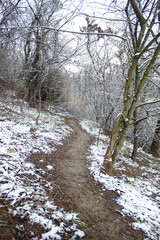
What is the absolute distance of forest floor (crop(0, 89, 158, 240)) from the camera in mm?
1723

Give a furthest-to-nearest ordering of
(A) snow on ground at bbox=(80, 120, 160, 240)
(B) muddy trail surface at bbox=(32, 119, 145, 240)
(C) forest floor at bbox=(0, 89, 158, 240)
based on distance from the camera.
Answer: (A) snow on ground at bbox=(80, 120, 160, 240), (B) muddy trail surface at bbox=(32, 119, 145, 240), (C) forest floor at bbox=(0, 89, 158, 240)

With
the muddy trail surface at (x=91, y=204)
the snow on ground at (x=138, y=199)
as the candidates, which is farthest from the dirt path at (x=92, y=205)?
the snow on ground at (x=138, y=199)

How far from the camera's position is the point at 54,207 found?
7.30 feet

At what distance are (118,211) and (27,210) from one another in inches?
75.2

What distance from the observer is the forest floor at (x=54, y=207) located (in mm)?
1723

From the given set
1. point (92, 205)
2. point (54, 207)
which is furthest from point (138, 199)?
point (54, 207)

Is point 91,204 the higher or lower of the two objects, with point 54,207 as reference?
lower

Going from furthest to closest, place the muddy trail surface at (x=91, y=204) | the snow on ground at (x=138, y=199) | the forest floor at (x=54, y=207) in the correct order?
the snow on ground at (x=138, y=199), the muddy trail surface at (x=91, y=204), the forest floor at (x=54, y=207)

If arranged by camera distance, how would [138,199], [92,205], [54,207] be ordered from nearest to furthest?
1. [54,207]
2. [92,205]
3. [138,199]

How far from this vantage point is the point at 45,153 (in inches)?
185

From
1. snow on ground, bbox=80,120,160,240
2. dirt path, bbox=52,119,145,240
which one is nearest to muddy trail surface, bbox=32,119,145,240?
dirt path, bbox=52,119,145,240

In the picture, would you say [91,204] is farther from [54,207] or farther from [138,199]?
[138,199]

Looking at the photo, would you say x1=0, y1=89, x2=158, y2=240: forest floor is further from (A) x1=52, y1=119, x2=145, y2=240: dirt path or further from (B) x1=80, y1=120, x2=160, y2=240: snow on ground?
(B) x1=80, y1=120, x2=160, y2=240: snow on ground

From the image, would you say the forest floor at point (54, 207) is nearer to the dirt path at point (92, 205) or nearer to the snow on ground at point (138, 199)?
the dirt path at point (92, 205)
